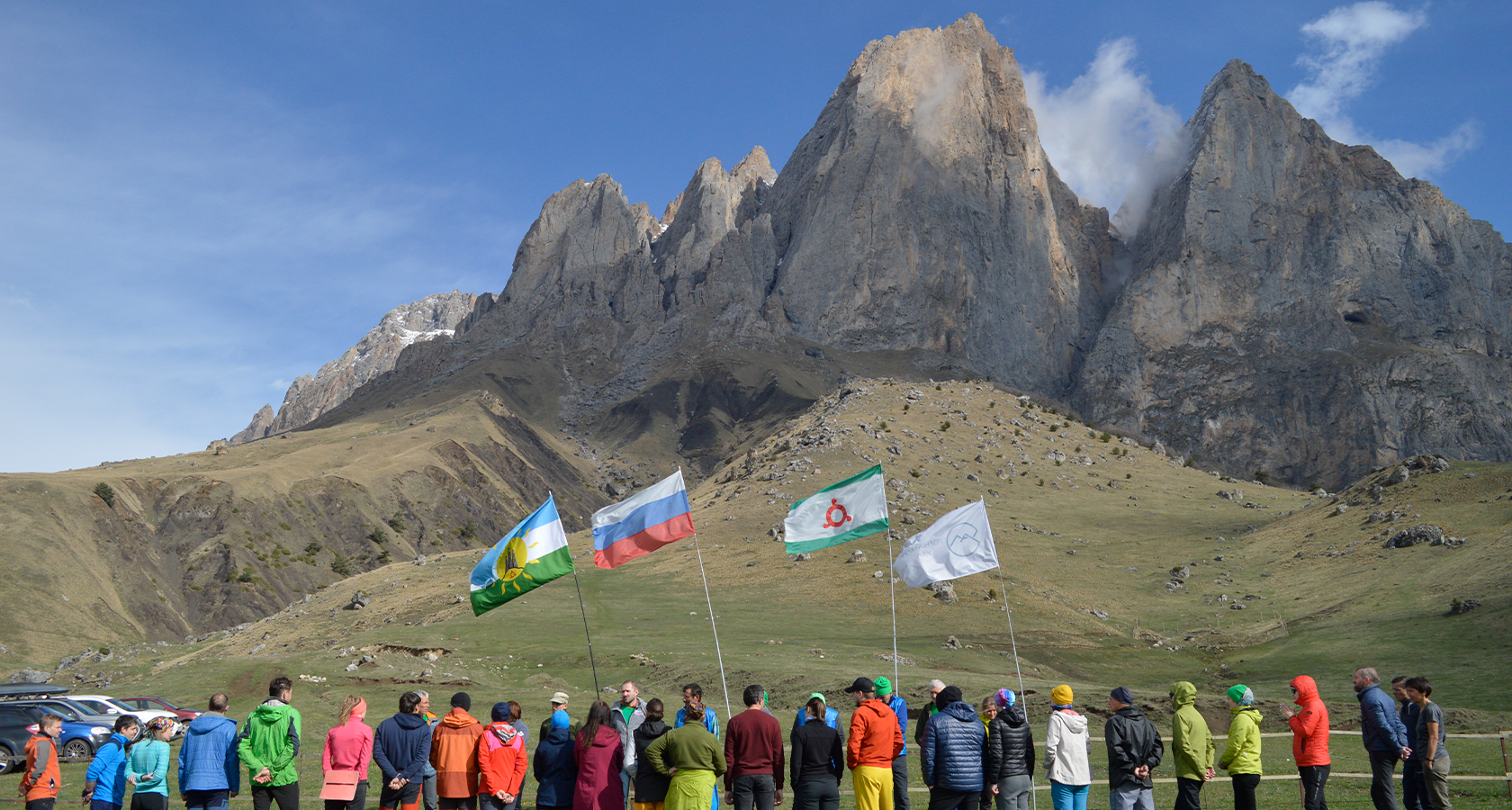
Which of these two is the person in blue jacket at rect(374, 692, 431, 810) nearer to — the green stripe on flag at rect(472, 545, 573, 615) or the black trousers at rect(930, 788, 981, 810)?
→ the black trousers at rect(930, 788, 981, 810)

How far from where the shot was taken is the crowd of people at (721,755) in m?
12.9

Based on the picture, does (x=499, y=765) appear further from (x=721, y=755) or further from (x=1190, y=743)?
(x=1190, y=743)

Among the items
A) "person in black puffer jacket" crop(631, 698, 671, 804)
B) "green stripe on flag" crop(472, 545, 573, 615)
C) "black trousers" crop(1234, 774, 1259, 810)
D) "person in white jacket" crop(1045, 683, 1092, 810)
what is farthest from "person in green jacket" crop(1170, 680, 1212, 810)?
"green stripe on flag" crop(472, 545, 573, 615)

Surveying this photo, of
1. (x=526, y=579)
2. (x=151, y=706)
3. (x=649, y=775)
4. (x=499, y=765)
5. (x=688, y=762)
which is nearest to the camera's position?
(x=688, y=762)

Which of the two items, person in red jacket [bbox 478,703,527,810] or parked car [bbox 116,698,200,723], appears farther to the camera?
parked car [bbox 116,698,200,723]

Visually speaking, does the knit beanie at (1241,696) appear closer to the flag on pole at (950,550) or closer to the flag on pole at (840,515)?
the flag on pole at (950,550)

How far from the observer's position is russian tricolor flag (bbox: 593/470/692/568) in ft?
73.0

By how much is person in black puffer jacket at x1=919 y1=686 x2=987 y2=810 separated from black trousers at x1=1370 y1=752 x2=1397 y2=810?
5571mm

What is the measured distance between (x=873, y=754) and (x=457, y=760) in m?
5.50

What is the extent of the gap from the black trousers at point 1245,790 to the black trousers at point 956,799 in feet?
11.6

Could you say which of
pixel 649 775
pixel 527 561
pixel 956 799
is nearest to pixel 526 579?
pixel 527 561

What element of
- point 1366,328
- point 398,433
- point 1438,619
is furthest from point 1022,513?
point 1366,328

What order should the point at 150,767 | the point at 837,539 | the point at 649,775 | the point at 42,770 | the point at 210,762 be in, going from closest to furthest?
1. the point at 649,775
2. the point at 210,762
3. the point at 150,767
4. the point at 42,770
5. the point at 837,539

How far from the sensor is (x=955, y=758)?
13.1m
